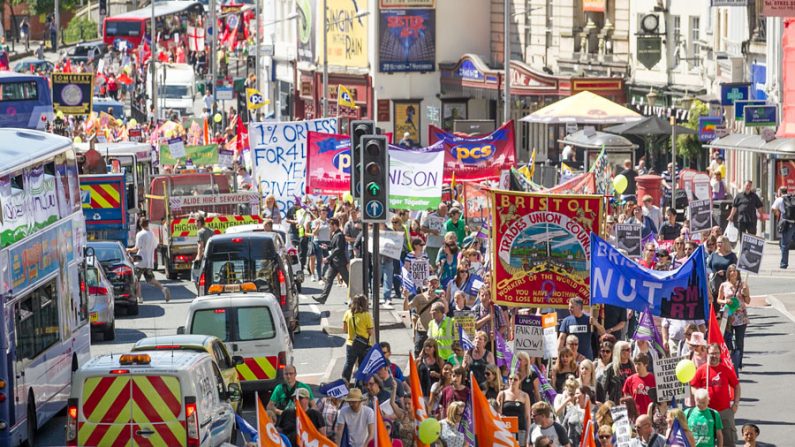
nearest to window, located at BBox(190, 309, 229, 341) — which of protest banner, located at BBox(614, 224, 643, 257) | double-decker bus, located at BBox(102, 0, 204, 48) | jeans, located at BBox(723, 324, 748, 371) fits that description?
jeans, located at BBox(723, 324, 748, 371)

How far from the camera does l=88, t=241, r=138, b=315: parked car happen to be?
98.3 ft

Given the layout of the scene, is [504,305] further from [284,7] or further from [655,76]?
[284,7]

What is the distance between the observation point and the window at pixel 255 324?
22156 mm

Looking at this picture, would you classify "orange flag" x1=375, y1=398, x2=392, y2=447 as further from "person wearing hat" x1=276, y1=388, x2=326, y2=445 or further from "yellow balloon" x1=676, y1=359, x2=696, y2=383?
"yellow balloon" x1=676, y1=359, x2=696, y2=383

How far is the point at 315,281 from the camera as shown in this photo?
1358 inches

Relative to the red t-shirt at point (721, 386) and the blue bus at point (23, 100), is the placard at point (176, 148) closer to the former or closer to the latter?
the blue bus at point (23, 100)

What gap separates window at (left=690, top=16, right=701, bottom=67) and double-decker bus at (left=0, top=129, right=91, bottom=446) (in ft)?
86.5

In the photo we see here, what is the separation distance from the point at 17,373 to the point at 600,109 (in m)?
25.9

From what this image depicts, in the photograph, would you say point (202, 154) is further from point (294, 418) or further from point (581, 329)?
point (294, 418)

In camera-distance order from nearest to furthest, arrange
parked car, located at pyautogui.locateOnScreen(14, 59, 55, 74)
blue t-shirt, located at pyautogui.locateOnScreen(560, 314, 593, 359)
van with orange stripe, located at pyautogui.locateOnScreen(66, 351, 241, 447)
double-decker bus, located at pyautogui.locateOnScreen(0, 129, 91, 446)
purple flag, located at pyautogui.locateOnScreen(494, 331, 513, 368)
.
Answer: van with orange stripe, located at pyautogui.locateOnScreen(66, 351, 241, 447) < double-decker bus, located at pyautogui.locateOnScreen(0, 129, 91, 446) < purple flag, located at pyautogui.locateOnScreen(494, 331, 513, 368) < blue t-shirt, located at pyautogui.locateOnScreen(560, 314, 593, 359) < parked car, located at pyautogui.locateOnScreen(14, 59, 55, 74)

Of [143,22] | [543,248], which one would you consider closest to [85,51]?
[143,22]

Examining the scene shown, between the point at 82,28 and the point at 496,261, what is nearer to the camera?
the point at 496,261

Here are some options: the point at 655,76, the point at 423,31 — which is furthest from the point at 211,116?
the point at 655,76

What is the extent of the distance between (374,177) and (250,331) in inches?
95.0
